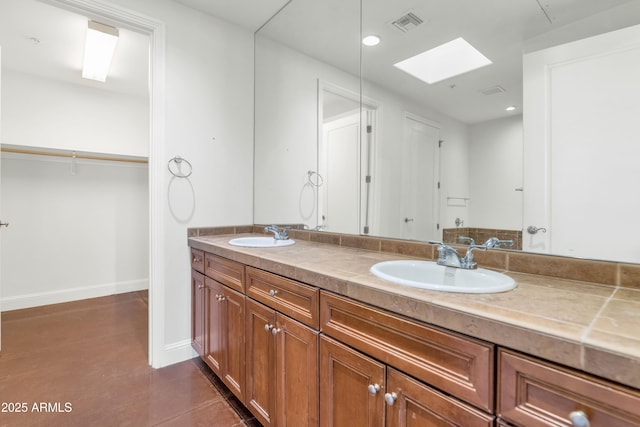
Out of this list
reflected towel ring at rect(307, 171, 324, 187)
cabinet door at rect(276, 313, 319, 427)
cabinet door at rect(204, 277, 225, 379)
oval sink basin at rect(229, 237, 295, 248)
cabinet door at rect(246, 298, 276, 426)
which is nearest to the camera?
cabinet door at rect(276, 313, 319, 427)

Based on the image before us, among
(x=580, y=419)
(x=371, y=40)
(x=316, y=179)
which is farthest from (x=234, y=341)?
(x=371, y=40)

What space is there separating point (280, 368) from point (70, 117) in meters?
3.81

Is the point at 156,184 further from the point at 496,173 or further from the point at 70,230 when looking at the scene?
the point at 70,230

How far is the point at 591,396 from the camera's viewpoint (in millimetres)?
513

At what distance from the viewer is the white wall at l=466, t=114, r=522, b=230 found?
119 cm

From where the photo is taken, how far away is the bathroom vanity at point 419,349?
21.0 inches

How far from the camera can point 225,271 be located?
168 cm

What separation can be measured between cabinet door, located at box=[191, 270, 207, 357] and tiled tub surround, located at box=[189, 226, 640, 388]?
82cm

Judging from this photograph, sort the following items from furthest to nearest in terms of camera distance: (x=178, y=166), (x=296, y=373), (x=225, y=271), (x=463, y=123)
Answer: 1. (x=178, y=166)
2. (x=225, y=271)
3. (x=463, y=123)
4. (x=296, y=373)

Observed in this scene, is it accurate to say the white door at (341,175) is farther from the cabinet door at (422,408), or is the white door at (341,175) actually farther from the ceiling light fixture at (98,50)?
the ceiling light fixture at (98,50)

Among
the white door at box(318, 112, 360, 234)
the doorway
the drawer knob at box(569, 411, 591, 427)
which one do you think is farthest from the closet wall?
the drawer knob at box(569, 411, 591, 427)

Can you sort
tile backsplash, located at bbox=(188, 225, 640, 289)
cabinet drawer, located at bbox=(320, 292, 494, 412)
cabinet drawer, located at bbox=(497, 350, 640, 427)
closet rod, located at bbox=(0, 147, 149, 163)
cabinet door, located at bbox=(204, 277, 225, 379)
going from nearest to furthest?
cabinet drawer, located at bbox=(497, 350, 640, 427), cabinet drawer, located at bbox=(320, 292, 494, 412), tile backsplash, located at bbox=(188, 225, 640, 289), cabinet door, located at bbox=(204, 277, 225, 379), closet rod, located at bbox=(0, 147, 149, 163)

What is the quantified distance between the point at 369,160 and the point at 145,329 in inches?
97.6

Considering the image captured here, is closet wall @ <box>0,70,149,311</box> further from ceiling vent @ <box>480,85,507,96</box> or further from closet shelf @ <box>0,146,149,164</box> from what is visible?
ceiling vent @ <box>480,85,507,96</box>
